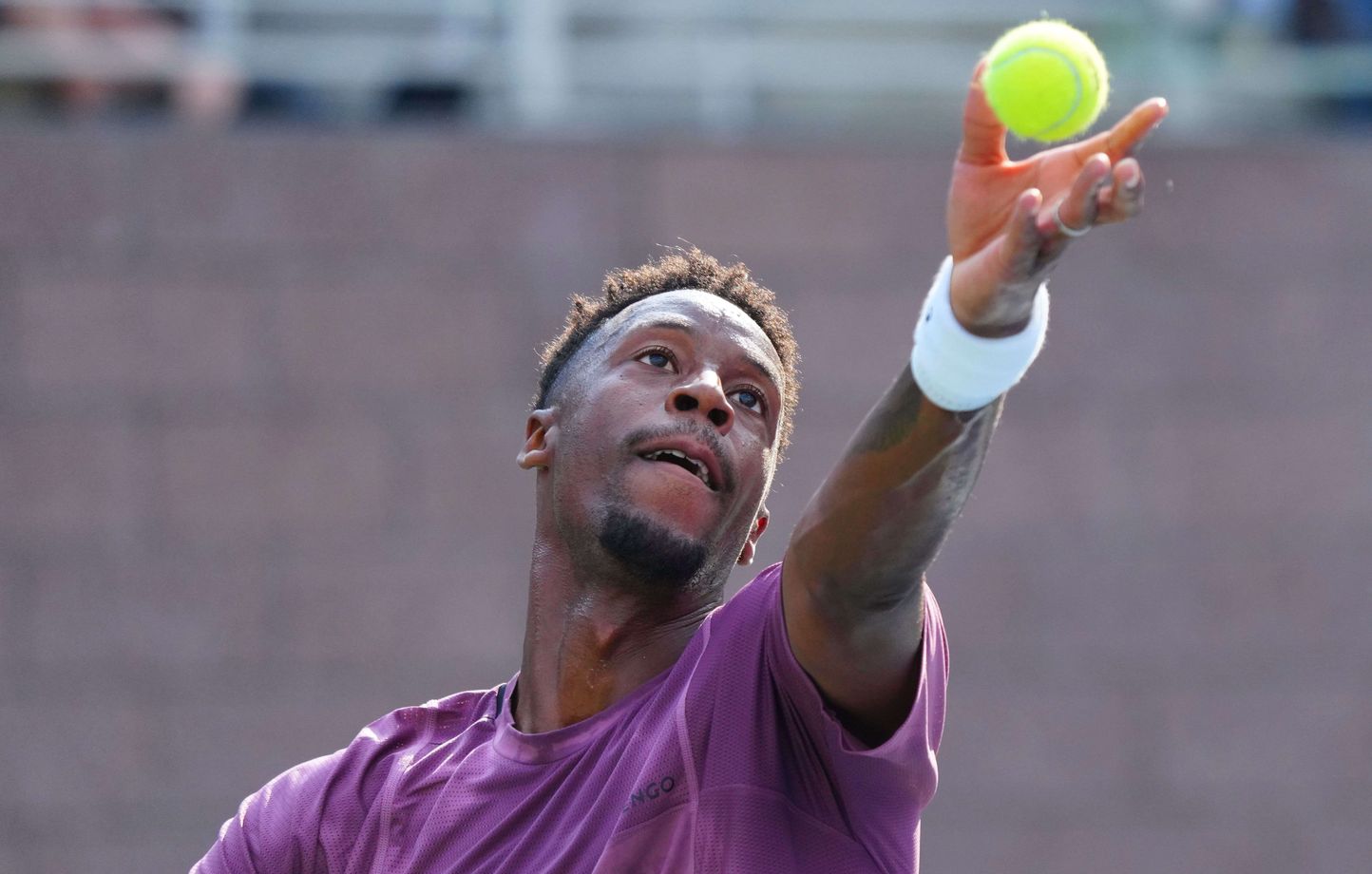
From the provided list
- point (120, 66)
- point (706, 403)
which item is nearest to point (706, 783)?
point (706, 403)

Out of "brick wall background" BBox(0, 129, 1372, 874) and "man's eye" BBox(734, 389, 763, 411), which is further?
"brick wall background" BBox(0, 129, 1372, 874)

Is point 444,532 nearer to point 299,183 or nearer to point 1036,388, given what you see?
point 299,183

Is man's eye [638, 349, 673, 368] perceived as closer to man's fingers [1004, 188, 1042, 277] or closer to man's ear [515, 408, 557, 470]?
man's ear [515, 408, 557, 470]

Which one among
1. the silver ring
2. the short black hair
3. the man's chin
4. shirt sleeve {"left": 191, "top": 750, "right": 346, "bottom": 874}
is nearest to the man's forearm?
the silver ring

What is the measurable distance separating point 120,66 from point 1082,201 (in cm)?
566

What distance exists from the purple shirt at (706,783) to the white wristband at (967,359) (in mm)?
367

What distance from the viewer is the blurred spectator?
711cm

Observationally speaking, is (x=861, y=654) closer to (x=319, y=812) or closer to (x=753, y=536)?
(x=753, y=536)

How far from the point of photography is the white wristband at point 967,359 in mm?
2473

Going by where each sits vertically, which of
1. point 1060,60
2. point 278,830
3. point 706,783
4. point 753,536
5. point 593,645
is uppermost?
point 1060,60

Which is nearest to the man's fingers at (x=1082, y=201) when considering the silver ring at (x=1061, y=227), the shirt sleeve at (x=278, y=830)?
the silver ring at (x=1061, y=227)

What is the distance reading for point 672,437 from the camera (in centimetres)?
316

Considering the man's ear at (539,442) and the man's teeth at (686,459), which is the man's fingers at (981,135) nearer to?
the man's teeth at (686,459)

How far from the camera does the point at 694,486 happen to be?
121 inches
